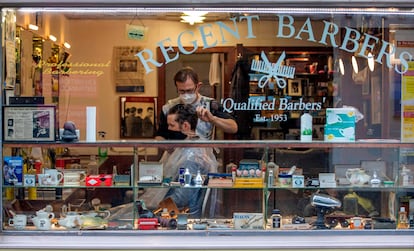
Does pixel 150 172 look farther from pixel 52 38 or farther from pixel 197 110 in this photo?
pixel 52 38

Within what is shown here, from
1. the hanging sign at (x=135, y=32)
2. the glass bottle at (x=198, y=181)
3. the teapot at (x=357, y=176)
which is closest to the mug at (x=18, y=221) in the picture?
the glass bottle at (x=198, y=181)

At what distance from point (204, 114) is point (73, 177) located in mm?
1125

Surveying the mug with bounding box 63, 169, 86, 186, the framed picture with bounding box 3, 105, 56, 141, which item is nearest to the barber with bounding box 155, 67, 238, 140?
the mug with bounding box 63, 169, 86, 186

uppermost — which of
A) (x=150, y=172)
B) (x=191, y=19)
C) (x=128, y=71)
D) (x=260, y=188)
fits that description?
(x=191, y=19)

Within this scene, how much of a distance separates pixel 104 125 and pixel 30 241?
1061 mm

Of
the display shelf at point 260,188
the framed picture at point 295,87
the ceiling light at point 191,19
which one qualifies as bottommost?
the display shelf at point 260,188

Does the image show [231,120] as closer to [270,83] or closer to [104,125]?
[270,83]

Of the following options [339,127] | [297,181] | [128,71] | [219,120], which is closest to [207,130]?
[219,120]

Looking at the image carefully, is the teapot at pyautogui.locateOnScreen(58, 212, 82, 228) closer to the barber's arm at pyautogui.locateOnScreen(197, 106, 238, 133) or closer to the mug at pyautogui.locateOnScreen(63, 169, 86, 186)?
the mug at pyautogui.locateOnScreen(63, 169, 86, 186)

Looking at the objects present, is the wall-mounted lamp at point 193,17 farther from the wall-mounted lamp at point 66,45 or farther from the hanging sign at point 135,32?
the wall-mounted lamp at point 66,45

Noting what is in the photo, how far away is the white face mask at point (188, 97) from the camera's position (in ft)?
14.7

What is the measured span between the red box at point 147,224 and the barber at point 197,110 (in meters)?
0.68

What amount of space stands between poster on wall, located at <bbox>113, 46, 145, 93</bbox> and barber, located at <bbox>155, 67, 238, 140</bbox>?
1.08 feet

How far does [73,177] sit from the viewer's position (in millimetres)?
4098
